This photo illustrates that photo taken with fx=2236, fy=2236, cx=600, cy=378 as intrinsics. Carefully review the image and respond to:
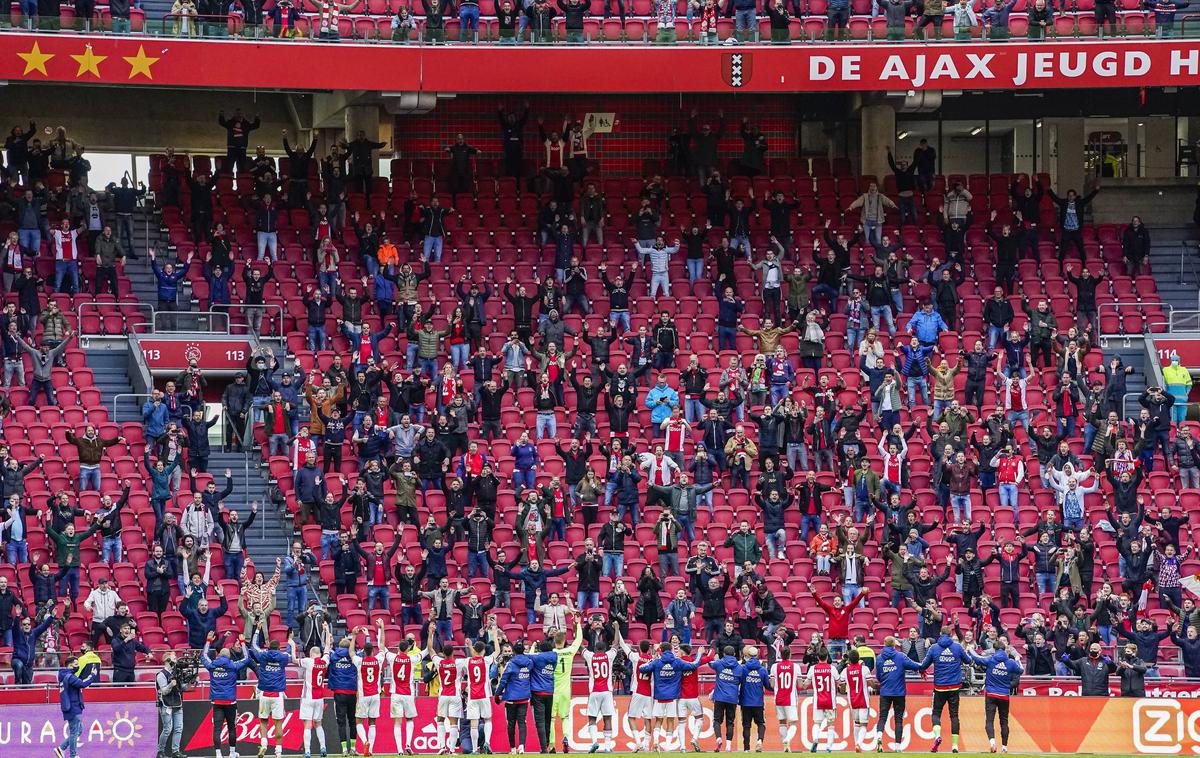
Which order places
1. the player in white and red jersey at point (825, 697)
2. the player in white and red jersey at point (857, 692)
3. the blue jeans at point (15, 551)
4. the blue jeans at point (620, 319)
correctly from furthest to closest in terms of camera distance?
1. the blue jeans at point (620, 319)
2. the blue jeans at point (15, 551)
3. the player in white and red jersey at point (825, 697)
4. the player in white and red jersey at point (857, 692)

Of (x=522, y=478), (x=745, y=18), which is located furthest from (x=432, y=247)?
(x=745, y=18)

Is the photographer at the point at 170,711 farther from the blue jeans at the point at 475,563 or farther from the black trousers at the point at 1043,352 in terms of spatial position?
the black trousers at the point at 1043,352

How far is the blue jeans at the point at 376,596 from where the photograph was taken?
99.5ft

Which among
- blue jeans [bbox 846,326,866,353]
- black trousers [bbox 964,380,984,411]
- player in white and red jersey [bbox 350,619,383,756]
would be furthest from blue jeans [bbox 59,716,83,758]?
black trousers [bbox 964,380,984,411]

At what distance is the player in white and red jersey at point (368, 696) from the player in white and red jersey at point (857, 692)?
5.42 m

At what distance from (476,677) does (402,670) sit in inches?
34.0

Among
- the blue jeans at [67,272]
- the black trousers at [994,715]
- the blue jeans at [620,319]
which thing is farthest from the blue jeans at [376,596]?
the black trousers at [994,715]

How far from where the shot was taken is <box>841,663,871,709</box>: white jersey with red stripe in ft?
85.0

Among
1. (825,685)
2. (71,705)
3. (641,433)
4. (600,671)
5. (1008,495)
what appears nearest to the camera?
(71,705)

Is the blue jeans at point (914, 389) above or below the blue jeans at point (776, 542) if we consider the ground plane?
above

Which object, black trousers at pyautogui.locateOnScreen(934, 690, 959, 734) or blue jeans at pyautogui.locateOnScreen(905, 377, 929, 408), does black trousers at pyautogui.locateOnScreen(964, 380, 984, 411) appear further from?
black trousers at pyautogui.locateOnScreen(934, 690, 959, 734)

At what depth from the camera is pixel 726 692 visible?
25891mm

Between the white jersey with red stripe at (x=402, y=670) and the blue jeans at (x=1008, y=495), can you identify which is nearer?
the white jersey with red stripe at (x=402, y=670)

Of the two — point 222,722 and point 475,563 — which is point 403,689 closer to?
point 222,722
